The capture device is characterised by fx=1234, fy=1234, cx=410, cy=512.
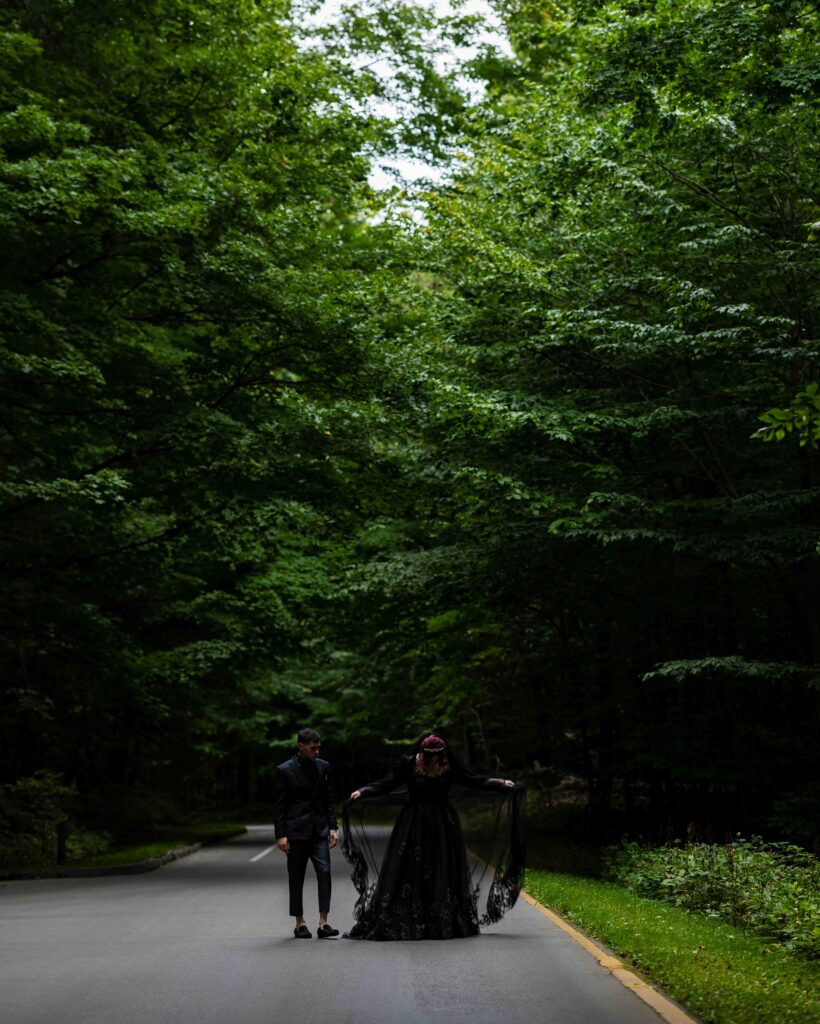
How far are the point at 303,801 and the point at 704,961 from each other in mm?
4089

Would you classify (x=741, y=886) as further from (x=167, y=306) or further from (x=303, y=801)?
(x=167, y=306)

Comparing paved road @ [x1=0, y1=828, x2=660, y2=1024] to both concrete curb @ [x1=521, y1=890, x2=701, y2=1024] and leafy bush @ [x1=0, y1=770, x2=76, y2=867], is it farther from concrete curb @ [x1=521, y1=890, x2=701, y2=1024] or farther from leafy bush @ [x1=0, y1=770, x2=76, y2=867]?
leafy bush @ [x1=0, y1=770, x2=76, y2=867]

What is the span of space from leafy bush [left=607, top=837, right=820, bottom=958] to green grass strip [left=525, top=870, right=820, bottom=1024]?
22 cm

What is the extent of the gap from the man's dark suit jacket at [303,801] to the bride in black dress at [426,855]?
230mm

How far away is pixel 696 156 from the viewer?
18.3 meters

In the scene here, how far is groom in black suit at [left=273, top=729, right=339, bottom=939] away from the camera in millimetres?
11484

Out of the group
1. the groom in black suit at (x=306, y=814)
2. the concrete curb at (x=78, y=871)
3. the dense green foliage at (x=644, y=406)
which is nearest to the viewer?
the groom in black suit at (x=306, y=814)

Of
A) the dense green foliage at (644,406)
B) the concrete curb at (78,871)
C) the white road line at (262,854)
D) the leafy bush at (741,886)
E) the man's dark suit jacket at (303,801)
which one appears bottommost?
the leafy bush at (741,886)

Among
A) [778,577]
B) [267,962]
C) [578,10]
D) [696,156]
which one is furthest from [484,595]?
[267,962]

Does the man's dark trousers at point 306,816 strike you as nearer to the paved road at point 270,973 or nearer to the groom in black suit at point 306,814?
the groom in black suit at point 306,814

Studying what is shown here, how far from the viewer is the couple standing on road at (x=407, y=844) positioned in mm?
10914

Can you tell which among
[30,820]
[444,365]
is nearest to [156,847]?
[30,820]

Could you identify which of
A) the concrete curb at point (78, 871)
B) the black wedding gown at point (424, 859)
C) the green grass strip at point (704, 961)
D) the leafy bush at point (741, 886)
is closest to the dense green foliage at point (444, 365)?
the leafy bush at point (741, 886)

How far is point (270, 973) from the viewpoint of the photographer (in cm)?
916
